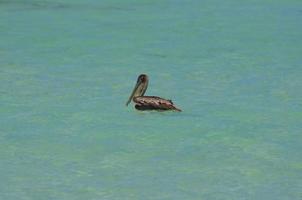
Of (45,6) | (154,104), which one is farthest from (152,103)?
(45,6)

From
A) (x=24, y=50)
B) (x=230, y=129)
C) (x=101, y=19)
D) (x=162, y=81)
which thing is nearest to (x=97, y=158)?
(x=230, y=129)

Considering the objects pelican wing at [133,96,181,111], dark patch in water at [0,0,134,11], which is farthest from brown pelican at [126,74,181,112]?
dark patch in water at [0,0,134,11]

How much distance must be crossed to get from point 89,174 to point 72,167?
5.2 inches

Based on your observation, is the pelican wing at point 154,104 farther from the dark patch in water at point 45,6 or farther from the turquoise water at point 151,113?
the dark patch in water at point 45,6

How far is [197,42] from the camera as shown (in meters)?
7.83

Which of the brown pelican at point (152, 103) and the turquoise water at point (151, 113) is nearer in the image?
the turquoise water at point (151, 113)

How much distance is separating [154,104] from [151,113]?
0.05 metres

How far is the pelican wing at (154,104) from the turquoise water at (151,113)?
40 mm

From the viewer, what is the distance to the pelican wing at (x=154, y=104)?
5.36 m

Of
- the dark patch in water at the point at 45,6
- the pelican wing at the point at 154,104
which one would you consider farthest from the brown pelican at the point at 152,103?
the dark patch in water at the point at 45,6

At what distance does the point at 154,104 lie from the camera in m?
5.39

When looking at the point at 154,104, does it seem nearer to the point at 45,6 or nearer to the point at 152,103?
the point at 152,103

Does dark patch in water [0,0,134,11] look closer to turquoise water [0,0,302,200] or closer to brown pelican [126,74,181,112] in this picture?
turquoise water [0,0,302,200]

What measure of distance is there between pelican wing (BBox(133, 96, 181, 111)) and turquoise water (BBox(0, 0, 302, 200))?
40 millimetres
